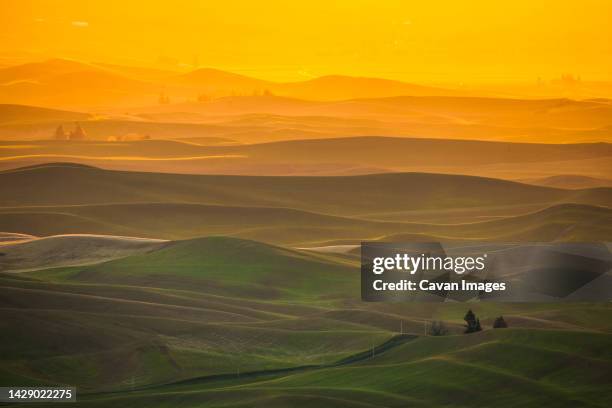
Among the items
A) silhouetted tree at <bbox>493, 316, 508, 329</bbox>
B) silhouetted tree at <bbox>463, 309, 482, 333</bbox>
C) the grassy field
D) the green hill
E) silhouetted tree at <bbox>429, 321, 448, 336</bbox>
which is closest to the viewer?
the grassy field

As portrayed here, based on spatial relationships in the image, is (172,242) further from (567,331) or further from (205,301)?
(567,331)

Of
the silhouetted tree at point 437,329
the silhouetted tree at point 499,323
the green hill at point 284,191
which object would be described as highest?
the green hill at point 284,191

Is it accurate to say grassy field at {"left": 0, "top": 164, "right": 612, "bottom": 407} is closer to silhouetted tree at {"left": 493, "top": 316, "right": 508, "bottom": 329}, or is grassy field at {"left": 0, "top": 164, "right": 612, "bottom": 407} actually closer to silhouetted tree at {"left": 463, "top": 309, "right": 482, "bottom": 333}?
silhouetted tree at {"left": 463, "top": 309, "right": 482, "bottom": 333}

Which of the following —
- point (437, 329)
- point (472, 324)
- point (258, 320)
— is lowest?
point (437, 329)

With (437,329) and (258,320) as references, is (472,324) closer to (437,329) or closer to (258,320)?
(437,329)

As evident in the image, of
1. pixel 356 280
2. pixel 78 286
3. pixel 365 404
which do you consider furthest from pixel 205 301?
pixel 365 404

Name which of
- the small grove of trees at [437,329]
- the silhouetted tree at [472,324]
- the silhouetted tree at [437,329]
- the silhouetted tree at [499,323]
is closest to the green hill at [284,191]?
the silhouetted tree at [499,323]

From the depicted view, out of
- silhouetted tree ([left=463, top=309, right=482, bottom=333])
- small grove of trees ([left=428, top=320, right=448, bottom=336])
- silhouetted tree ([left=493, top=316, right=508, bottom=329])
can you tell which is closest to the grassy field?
small grove of trees ([left=428, top=320, right=448, bottom=336])

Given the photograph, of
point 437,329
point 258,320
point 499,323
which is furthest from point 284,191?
point 437,329

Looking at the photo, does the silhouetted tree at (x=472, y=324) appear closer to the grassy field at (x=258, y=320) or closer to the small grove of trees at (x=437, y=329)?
the small grove of trees at (x=437, y=329)
